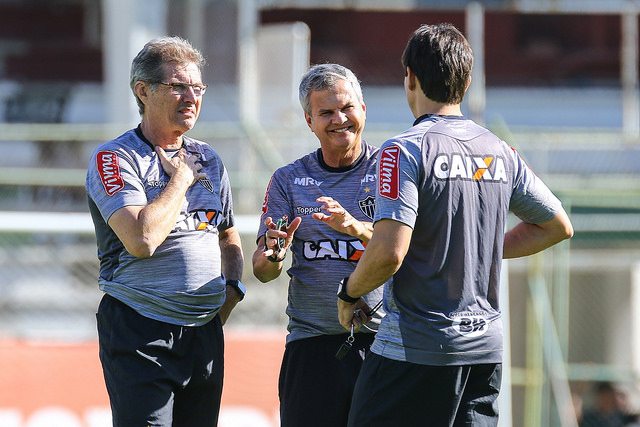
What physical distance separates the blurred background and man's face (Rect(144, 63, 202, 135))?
10.0ft

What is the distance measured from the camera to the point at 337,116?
4.19 metres

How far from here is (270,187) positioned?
433cm

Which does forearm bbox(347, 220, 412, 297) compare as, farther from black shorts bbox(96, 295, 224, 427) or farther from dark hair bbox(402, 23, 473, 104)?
black shorts bbox(96, 295, 224, 427)

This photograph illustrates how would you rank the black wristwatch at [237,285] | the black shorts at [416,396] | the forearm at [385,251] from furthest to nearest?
the black wristwatch at [237,285] → the black shorts at [416,396] → the forearm at [385,251]

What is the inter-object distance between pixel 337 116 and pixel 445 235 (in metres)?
0.87

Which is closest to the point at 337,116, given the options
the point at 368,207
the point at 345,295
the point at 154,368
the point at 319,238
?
the point at 368,207

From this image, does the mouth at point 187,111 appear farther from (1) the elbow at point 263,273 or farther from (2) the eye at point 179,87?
(1) the elbow at point 263,273

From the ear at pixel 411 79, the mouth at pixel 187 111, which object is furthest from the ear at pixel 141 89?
the ear at pixel 411 79

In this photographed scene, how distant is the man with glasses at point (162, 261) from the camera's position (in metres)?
3.92

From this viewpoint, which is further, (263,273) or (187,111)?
(263,273)

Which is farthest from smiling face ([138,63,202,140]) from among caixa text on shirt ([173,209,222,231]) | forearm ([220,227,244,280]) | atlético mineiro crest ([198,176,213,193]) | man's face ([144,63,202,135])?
forearm ([220,227,244,280])

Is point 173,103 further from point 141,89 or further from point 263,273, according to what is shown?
point 263,273

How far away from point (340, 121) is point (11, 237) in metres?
5.32

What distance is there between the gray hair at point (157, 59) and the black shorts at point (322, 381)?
1.13 metres
